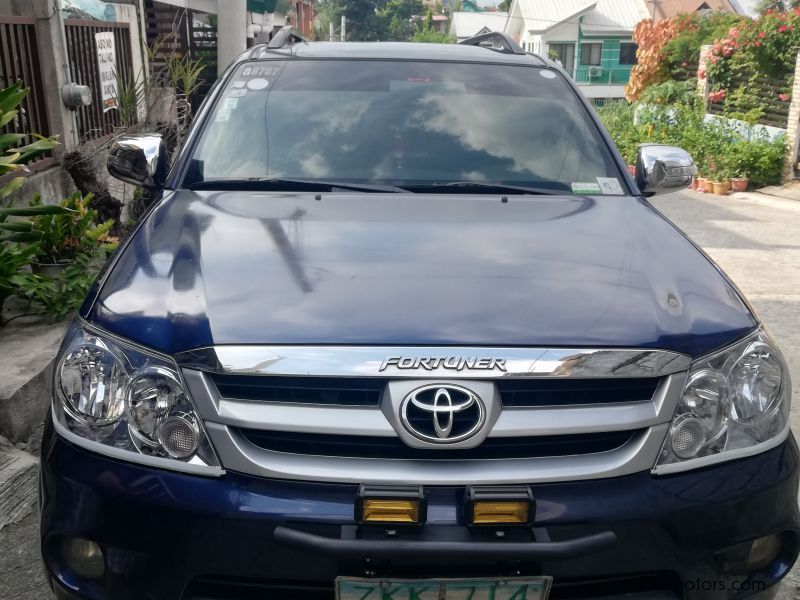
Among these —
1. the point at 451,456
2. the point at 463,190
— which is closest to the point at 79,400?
the point at 451,456

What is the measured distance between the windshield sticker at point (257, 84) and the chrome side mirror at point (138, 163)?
1.50ft

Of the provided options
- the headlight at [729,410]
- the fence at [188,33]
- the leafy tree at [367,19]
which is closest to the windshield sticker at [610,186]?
the headlight at [729,410]

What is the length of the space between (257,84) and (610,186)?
1447mm

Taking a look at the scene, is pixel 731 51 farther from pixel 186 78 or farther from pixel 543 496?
pixel 543 496

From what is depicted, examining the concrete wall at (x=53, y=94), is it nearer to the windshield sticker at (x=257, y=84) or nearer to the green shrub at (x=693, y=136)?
the windshield sticker at (x=257, y=84)

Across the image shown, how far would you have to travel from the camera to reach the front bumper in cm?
179

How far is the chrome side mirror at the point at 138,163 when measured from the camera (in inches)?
124

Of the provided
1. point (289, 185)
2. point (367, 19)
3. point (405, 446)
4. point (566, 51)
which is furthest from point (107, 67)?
point (367, 19)

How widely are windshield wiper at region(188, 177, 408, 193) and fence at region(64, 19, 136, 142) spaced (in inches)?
192

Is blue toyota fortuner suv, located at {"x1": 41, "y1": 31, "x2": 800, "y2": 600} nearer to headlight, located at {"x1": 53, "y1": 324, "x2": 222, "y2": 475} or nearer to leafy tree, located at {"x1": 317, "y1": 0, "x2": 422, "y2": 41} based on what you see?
headlight, located at {"x1": 53, "y1": 324, "x2": 222, "y2": 475}

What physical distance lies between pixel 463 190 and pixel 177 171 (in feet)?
3.37

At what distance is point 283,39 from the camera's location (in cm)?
393

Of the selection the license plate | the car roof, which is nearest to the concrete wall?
the car roof

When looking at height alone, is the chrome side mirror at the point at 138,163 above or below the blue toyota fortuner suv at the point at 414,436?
above
